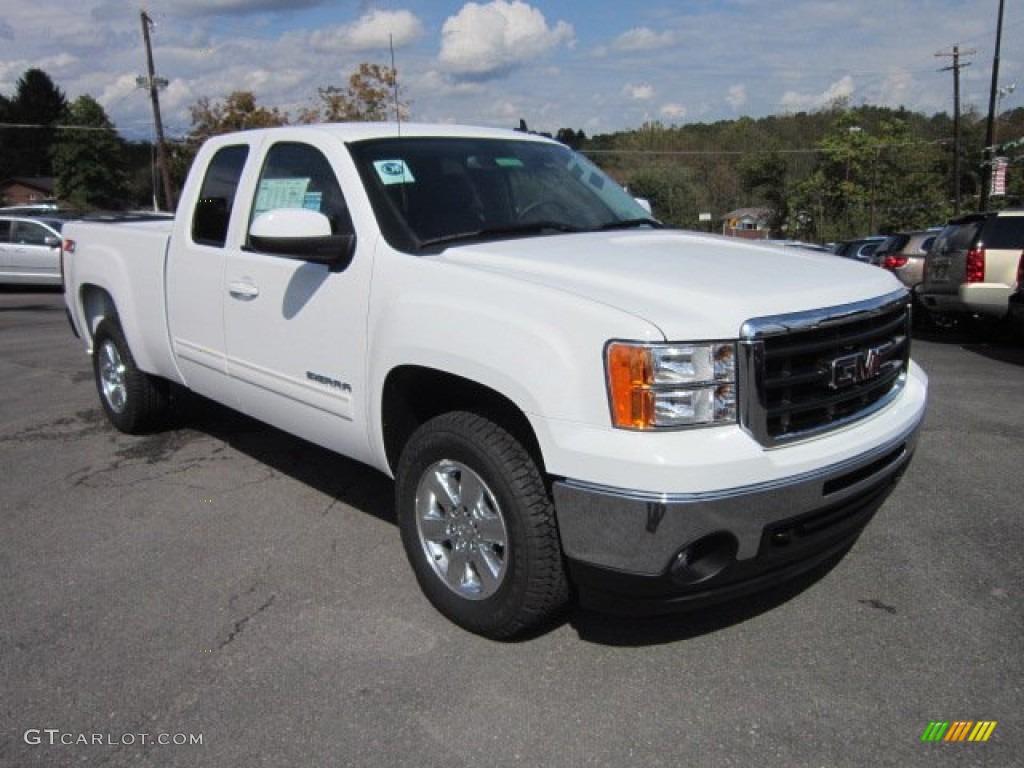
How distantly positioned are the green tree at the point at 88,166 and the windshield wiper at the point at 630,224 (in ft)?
283

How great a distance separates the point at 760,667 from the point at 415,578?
4.81 feet

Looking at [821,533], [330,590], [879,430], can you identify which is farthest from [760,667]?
[330,590]

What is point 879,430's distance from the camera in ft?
10.1

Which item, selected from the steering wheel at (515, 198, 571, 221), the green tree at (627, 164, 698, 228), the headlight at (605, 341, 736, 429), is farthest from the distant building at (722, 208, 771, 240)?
the headlight at (605, 341, 736, 429)

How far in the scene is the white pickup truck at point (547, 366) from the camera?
2615 millimetres

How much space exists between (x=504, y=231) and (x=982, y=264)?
8.75m

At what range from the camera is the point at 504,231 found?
12.2 ft

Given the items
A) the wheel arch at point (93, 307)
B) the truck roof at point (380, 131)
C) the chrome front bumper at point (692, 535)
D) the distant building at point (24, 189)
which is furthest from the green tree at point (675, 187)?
the chrome front bumper at point (692, 535)

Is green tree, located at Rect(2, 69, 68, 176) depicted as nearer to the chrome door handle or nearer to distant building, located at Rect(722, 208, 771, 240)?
distant building, located at Rect(722, 208, 771, 240)

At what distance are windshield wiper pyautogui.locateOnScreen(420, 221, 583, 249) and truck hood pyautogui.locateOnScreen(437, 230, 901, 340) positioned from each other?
0.42 feet

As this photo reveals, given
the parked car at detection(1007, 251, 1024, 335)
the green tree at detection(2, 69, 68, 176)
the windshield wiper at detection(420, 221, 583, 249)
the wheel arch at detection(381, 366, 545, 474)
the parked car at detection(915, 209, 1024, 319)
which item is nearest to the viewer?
the wheel arch at detection(381, 366, 545, 474)

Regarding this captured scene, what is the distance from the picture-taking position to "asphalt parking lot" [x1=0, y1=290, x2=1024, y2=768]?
2.59m

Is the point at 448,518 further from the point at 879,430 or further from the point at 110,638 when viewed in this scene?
the point at 879,430

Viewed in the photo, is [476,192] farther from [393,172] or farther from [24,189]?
[24,189]
